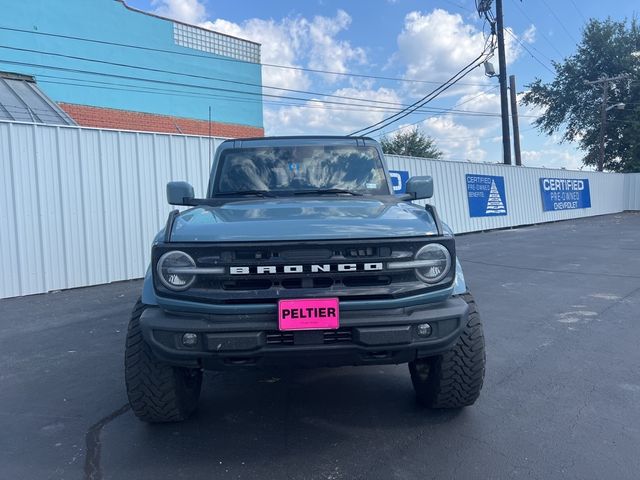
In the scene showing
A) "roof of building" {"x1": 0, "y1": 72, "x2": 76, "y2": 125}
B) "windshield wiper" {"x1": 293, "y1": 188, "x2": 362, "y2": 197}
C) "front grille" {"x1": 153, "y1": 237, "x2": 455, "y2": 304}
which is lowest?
"front grille" {"x1": 153, "y1": 237, "x2": 455, "y2": 304}

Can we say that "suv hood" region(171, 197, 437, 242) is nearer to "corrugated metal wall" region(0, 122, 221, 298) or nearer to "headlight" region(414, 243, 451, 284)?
"headlight" region(414, 243, 451, 284)

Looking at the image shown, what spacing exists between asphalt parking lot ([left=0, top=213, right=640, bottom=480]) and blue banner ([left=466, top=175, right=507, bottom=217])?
12.8 metres

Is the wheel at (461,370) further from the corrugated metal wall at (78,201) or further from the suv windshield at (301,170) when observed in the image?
the corrugated metal wall at (78,201)

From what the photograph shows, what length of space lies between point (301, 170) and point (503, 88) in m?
21.0

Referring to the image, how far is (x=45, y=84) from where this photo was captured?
2209 centimetres

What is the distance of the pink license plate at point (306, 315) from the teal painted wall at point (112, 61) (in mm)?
23402

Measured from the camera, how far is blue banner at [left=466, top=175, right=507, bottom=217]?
1841cm

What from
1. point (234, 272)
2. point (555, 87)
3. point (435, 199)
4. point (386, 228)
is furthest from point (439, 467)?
point (555, 87)

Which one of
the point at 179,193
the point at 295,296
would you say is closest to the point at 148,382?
the point at 295,296

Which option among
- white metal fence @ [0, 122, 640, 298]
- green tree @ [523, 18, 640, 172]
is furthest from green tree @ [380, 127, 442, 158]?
white metal fence @ [0, 122, 640, 298]

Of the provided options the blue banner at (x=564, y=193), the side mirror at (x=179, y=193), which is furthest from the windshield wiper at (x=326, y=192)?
the blue banner at (x=564, y=193)

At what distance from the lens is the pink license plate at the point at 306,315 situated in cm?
265

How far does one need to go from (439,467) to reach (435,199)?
14.2 meters

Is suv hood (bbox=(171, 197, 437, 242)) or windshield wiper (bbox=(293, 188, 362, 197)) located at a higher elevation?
windshield wiper (bbox=(293, 188, 362, 197))
